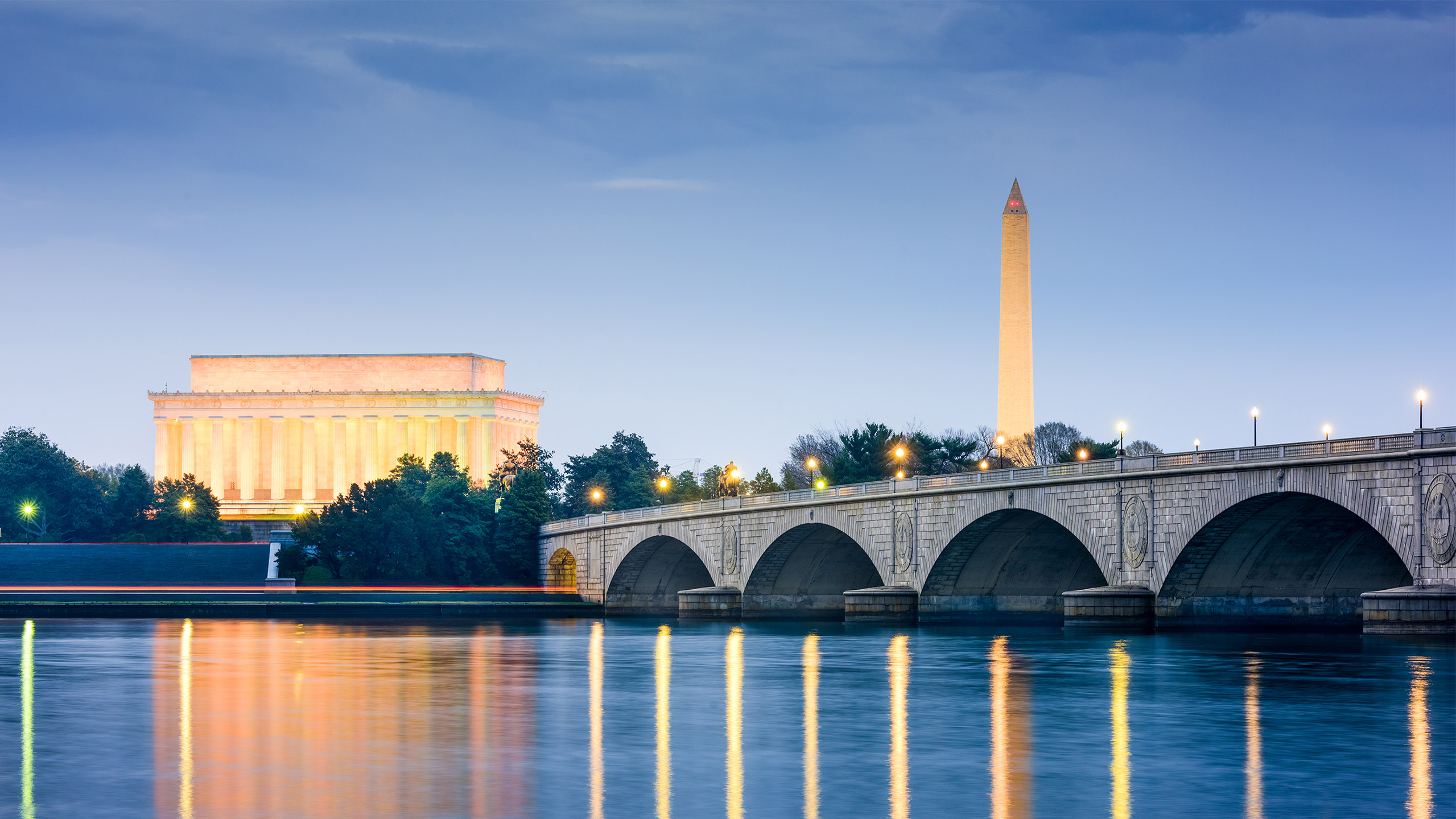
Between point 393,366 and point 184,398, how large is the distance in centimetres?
2194

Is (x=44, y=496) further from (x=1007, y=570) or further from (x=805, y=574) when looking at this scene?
(x=1007, y=570)

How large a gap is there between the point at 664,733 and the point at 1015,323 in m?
73.4

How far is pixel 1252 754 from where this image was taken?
83.6ft

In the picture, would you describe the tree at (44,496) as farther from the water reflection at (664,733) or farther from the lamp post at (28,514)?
the water reflection at (664,733)

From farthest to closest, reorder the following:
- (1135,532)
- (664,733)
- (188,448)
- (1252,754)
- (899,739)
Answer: (188,448)
(1135,532)
(664,733)
(899,739)
(1252,754)

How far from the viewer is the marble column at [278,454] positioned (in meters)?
177

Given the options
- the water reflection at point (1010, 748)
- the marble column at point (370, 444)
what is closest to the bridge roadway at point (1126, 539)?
the water reflection at point (1010, 748)

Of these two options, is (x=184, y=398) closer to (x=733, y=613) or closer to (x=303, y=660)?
(x=733, y=613)

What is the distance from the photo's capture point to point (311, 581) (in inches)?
4451

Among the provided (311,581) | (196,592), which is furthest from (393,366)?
(196,592)

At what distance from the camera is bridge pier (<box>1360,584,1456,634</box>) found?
4969 centimetres

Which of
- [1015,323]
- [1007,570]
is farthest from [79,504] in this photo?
[1007,570]

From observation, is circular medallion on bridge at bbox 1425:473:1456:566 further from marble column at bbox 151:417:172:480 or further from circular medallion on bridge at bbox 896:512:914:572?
marble column at bbox 151:417:172:480

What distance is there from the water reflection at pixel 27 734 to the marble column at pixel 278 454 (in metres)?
125
